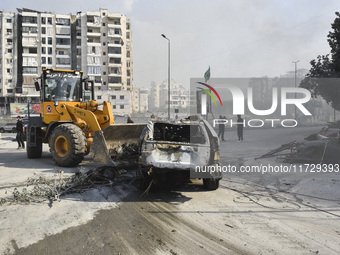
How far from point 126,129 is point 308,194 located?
5540 millimetres

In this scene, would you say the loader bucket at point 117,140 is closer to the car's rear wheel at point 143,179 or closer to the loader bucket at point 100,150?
the loader bucket at point 100,150

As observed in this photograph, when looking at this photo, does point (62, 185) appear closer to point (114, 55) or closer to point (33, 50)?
point (114, 55)

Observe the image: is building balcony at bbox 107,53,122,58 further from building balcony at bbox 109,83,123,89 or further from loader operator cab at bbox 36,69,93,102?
loader operator cab at bbox 36,69,93,102

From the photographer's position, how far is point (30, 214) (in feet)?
15.8

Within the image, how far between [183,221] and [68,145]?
17.3 feet

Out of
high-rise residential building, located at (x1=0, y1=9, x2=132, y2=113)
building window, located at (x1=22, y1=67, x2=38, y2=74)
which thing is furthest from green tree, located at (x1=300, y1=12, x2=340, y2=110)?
building window, located at (x1=22, y1=67, x2=38, y2=74)

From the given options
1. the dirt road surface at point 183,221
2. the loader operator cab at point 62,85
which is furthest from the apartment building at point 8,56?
the dirt road surface at point 183,221

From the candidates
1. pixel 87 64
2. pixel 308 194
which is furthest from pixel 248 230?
pixel 87 64

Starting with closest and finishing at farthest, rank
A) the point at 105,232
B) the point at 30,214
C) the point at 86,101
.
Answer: the point at 105,232
the point at 30,214
the point at 86,101

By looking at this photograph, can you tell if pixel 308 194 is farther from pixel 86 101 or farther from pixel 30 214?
pixel 86 101

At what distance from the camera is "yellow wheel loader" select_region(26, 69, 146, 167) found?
845 cm

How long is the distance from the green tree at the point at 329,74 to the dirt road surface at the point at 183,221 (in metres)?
13.8

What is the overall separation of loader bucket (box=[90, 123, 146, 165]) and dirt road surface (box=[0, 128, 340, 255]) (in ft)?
4.96

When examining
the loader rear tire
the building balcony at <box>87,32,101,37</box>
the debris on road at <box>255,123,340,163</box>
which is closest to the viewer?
the loader rear tire
